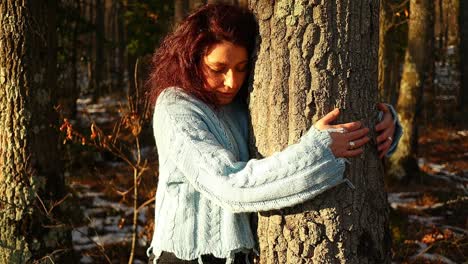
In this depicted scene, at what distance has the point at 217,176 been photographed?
7.63 feet

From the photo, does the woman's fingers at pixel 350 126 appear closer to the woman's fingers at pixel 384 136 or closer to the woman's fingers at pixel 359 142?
the woman's fingers at pixel 359 142

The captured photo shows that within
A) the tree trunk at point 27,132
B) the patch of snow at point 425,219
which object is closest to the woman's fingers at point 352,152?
the tree trunk at point 27,132

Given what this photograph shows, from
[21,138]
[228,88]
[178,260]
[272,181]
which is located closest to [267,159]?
[272,181]

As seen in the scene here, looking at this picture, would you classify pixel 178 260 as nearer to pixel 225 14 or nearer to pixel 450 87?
pixel 225 14

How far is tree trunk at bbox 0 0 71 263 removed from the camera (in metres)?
5.48

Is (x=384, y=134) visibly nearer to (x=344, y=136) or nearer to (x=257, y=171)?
(x=344, y=136)

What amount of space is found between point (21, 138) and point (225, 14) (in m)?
3.52

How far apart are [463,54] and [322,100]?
1447cm

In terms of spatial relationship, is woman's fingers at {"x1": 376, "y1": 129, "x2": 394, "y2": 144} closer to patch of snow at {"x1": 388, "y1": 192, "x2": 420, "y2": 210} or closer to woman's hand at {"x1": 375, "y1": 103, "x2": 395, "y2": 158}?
woman's hand at {"x1": 375, "y1": 103, "x2": 395, "y2": 158}

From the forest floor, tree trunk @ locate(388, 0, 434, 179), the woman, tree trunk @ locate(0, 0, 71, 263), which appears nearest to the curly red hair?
the woman

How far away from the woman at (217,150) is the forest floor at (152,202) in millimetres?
2475

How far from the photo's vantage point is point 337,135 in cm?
231

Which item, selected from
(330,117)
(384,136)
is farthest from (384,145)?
(330,117)

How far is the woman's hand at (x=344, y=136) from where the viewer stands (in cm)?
231
